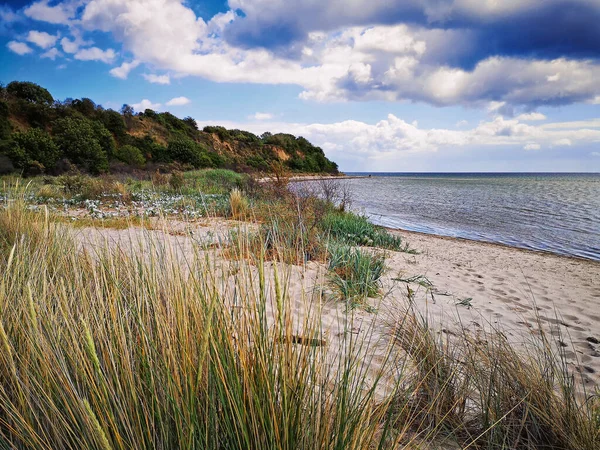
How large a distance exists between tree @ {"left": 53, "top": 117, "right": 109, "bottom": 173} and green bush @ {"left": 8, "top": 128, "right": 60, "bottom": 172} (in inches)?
53.9

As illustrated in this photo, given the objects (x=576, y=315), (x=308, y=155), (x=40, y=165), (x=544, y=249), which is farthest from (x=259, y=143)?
(x=576, y=315)

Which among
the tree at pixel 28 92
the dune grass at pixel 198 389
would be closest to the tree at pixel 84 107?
the tree at pixel 28 92

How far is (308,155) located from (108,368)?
7236 cm

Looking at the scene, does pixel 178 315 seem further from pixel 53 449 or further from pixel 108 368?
pixel 53 449

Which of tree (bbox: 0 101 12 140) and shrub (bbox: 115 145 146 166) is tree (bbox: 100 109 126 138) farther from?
tree (bbox: 0 101 12 140)

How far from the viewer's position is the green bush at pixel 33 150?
2252 cm

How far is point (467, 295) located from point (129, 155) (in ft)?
112

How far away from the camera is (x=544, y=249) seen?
9.83m

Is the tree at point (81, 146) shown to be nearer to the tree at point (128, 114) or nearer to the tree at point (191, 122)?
the tree at point (128, 114)

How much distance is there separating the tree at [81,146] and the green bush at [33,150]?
1369 millimetres

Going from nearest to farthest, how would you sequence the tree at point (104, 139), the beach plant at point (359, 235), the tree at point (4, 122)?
the beach plant at point (359, 235), the tree at point (4, 122), the tree at point (104, 139)

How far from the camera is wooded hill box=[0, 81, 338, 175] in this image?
23.5 m

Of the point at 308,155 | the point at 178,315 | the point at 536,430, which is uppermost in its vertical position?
the point at 308,155

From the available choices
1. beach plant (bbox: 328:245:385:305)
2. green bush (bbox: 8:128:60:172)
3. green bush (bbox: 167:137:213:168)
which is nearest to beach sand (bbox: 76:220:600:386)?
beach plant (bbox: 328:245:385:305)
